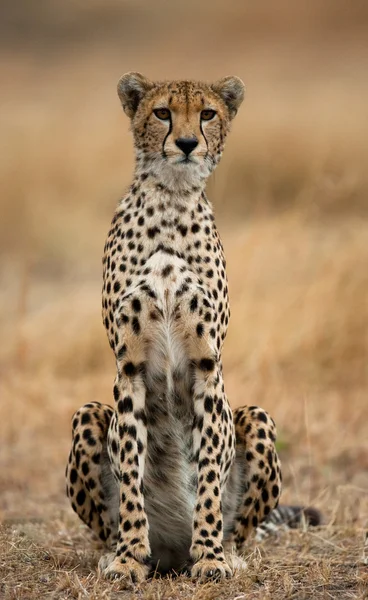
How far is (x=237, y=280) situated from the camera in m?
7.93

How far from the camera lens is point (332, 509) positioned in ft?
17.6

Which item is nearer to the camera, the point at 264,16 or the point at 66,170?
the point at 66,170

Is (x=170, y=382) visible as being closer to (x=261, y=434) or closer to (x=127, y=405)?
(x=127, y=405)

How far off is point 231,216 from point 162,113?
6.46 metres

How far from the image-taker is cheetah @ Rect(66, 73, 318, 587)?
4051 millimetres

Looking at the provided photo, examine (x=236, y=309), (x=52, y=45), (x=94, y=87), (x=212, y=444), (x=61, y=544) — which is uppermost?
(x=52, y=45)

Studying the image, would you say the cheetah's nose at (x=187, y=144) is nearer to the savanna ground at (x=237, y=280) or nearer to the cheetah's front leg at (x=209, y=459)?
the cheetah's front leg at (x=209, y=459)

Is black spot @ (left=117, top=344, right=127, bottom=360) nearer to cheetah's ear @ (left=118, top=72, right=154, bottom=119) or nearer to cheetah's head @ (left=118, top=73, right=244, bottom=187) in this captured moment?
cheetah's head @ (left=118, top=73, right=244, bottom=187)

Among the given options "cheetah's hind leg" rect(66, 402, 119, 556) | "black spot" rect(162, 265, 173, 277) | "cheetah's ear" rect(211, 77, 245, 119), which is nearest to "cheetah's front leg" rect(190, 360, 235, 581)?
"black spot" rect(162, 265, 173, 277)

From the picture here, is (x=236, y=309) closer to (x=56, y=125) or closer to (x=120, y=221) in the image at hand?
(x=120, y=221)

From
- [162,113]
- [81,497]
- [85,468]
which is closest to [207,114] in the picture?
[162,113]

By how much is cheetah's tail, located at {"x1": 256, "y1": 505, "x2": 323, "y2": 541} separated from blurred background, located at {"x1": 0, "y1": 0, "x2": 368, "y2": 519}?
366mm

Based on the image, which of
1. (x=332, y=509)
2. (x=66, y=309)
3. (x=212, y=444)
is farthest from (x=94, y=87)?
(x=212, y=444)

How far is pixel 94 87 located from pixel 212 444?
40.3ft
